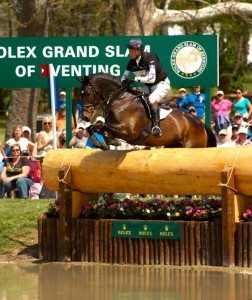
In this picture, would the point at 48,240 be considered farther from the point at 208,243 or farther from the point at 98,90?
the point at 208,243

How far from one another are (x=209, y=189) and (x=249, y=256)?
Result: 1053 millimetres

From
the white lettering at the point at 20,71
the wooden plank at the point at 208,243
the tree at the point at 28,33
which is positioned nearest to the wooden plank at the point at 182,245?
the wooden plank at the point at 208,243

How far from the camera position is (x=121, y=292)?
13727 mm

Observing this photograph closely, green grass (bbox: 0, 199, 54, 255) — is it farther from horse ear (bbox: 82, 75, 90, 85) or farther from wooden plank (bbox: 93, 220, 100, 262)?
horse ear (bbox: 82, 75, 90, 85)

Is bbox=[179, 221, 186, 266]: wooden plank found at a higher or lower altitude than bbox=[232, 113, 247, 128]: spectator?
lower

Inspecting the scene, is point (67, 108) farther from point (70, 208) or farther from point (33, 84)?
point (70, 208)

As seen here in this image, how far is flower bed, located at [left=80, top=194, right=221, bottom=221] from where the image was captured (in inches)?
625

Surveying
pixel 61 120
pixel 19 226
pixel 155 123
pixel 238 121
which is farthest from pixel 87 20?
pixel 155 123

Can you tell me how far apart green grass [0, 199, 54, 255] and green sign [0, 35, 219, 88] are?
10.3ft

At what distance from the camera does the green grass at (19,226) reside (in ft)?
56.0

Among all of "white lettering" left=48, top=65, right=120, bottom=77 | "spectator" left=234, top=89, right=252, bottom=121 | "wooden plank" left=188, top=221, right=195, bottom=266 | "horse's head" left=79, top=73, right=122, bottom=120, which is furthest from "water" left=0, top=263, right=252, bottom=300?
"spectator" left=234, top=89, right=252, bottom=121

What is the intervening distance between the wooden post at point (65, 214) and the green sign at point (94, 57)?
4324mm

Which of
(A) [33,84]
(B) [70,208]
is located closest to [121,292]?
(B) [70,208]

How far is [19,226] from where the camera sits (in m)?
17.6
